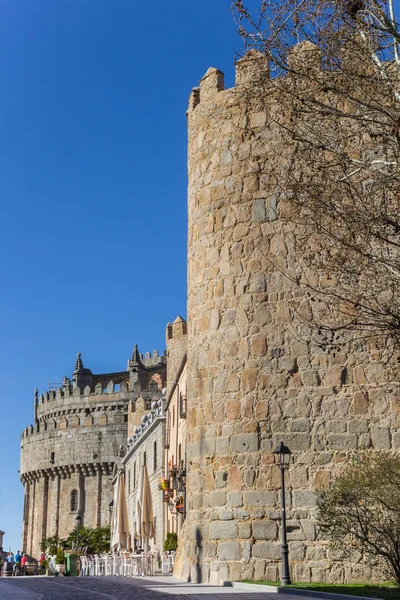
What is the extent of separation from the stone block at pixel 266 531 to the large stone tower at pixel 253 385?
2 cm

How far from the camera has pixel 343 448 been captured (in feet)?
44.5

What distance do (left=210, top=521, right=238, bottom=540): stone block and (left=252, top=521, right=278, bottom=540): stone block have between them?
353 mm

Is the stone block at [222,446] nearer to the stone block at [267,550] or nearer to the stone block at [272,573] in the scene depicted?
the stone block at [267,550]

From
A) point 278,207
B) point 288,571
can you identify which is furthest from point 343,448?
point 278,207

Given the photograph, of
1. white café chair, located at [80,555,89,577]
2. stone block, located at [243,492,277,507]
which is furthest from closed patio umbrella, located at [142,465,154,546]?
stone block, located at [243,492,277,507]

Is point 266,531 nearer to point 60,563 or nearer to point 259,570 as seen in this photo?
point 259,570

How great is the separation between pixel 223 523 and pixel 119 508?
1830cm

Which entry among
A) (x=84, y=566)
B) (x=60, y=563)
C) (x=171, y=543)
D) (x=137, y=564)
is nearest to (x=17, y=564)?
(x=60, y=563)

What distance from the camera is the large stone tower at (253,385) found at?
1352 centimetres

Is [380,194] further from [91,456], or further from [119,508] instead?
[91,456]

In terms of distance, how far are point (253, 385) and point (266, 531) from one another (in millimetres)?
2276

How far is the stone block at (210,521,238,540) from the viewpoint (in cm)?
1367

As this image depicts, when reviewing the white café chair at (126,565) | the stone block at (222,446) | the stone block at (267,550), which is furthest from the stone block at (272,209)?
the white café chair at (126,565)

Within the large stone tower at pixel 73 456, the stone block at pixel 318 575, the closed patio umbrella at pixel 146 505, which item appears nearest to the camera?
the stone block at pixel 318 575
